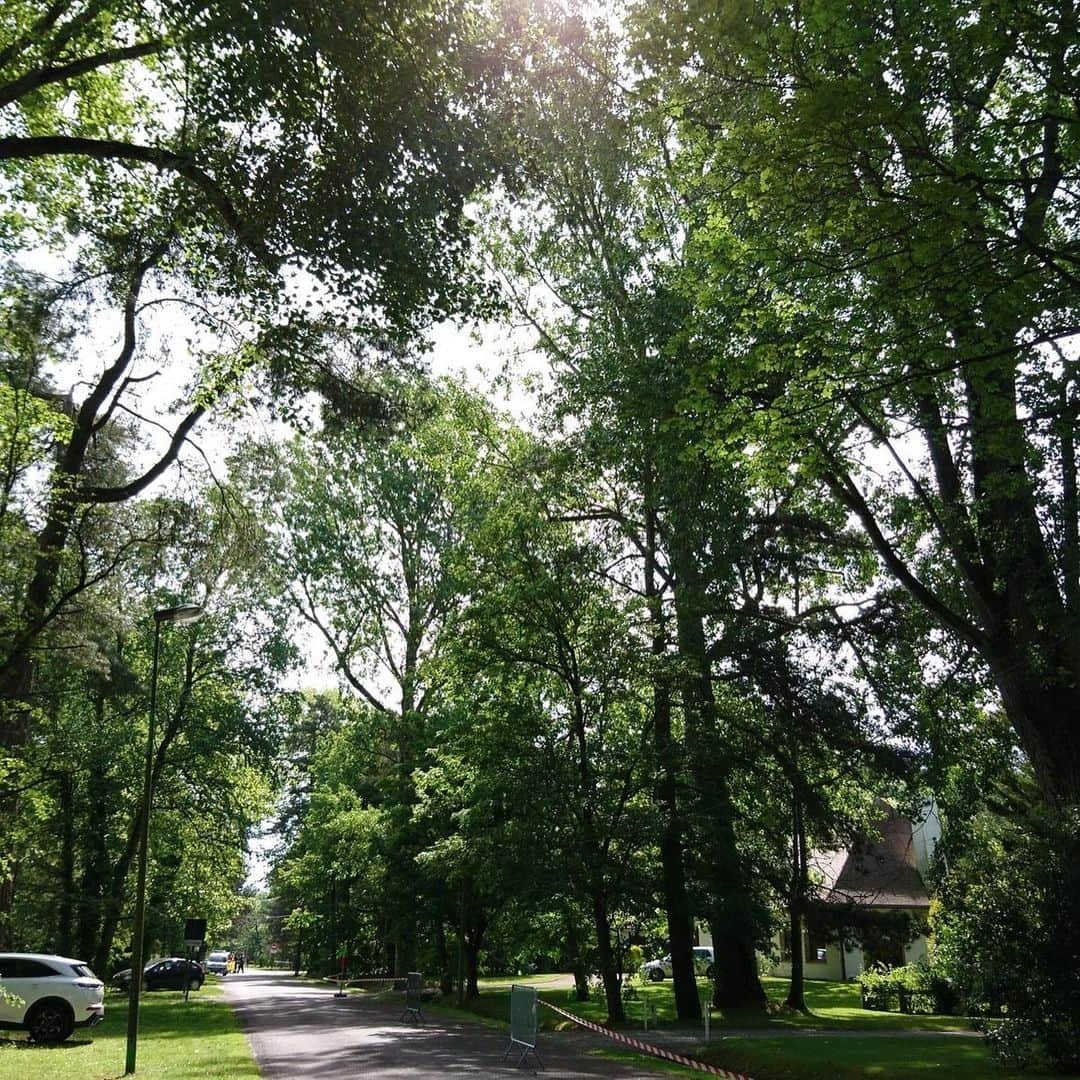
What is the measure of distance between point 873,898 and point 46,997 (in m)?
22.9

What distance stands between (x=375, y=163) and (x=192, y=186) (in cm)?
261

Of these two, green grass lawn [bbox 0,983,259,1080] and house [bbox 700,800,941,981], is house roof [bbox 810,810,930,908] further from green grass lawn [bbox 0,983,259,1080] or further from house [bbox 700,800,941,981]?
green grass lawn [bbox 0,983,259,1080]

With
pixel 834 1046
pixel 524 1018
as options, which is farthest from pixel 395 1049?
pixel 834 1046

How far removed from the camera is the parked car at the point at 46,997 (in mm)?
20094

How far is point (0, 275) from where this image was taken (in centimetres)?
1389

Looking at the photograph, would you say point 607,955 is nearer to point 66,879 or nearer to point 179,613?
point 179,613

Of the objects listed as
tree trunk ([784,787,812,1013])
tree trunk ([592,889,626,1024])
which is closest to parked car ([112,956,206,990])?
tree trunk ([592,889,626,1024])

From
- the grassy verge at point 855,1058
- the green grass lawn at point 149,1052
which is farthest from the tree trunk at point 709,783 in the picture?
the green grass lawn at point 149,1052

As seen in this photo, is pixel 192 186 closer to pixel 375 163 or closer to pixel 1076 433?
pixel 375 163

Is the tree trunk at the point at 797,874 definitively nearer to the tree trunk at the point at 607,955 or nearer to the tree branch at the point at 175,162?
the tree trunk at the point at 607,955

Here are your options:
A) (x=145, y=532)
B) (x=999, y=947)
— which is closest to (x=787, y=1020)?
(x=999, y=947)

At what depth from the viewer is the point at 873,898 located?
30281 millimetres

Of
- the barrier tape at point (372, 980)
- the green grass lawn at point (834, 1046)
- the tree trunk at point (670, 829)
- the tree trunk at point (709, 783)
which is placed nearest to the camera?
the green grass lawn at point (834, 1046)

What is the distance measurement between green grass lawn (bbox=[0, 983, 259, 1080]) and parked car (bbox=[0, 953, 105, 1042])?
0.37m
